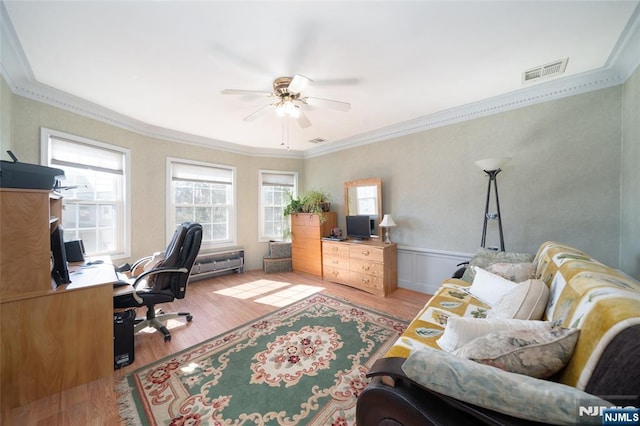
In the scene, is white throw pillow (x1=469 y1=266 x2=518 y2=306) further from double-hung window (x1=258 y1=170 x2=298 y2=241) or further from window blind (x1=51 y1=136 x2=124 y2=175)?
window blind (x1=51 y1=136 x2=124 y2=175)

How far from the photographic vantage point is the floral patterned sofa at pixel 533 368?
1.98 ft

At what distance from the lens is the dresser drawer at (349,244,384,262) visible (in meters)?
3.28

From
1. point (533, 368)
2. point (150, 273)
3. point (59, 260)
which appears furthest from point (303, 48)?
point (59, 260)

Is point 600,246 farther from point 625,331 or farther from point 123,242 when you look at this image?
point 123,242

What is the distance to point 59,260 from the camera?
5.61 ft

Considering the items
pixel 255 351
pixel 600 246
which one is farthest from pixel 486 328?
pixel 600 246

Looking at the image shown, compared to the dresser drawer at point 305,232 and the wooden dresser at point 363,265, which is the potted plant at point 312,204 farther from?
the wooden dresser at point 363,265

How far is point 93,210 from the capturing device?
2.91 meters

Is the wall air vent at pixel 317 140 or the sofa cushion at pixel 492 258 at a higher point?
the wall air vent at pixel 317 140

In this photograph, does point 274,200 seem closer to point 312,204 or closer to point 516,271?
point 312,204

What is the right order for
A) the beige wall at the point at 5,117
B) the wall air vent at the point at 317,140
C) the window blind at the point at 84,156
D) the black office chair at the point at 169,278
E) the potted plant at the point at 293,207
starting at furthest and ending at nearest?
the potted plant at the point at 293,207, the wall air vent at the point at 317,140, the window blind at the point at 84,156, the black office chair at the point at 169,278, the beige wall at the point at 5,117

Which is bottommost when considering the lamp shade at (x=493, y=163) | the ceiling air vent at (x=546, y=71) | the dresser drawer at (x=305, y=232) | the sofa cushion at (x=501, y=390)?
the sofa cushion at (x=501, y=390)

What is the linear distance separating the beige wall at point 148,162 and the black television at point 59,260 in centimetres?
139

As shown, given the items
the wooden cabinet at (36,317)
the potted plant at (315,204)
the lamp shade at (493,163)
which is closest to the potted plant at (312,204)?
the potted plant at (315,204)
